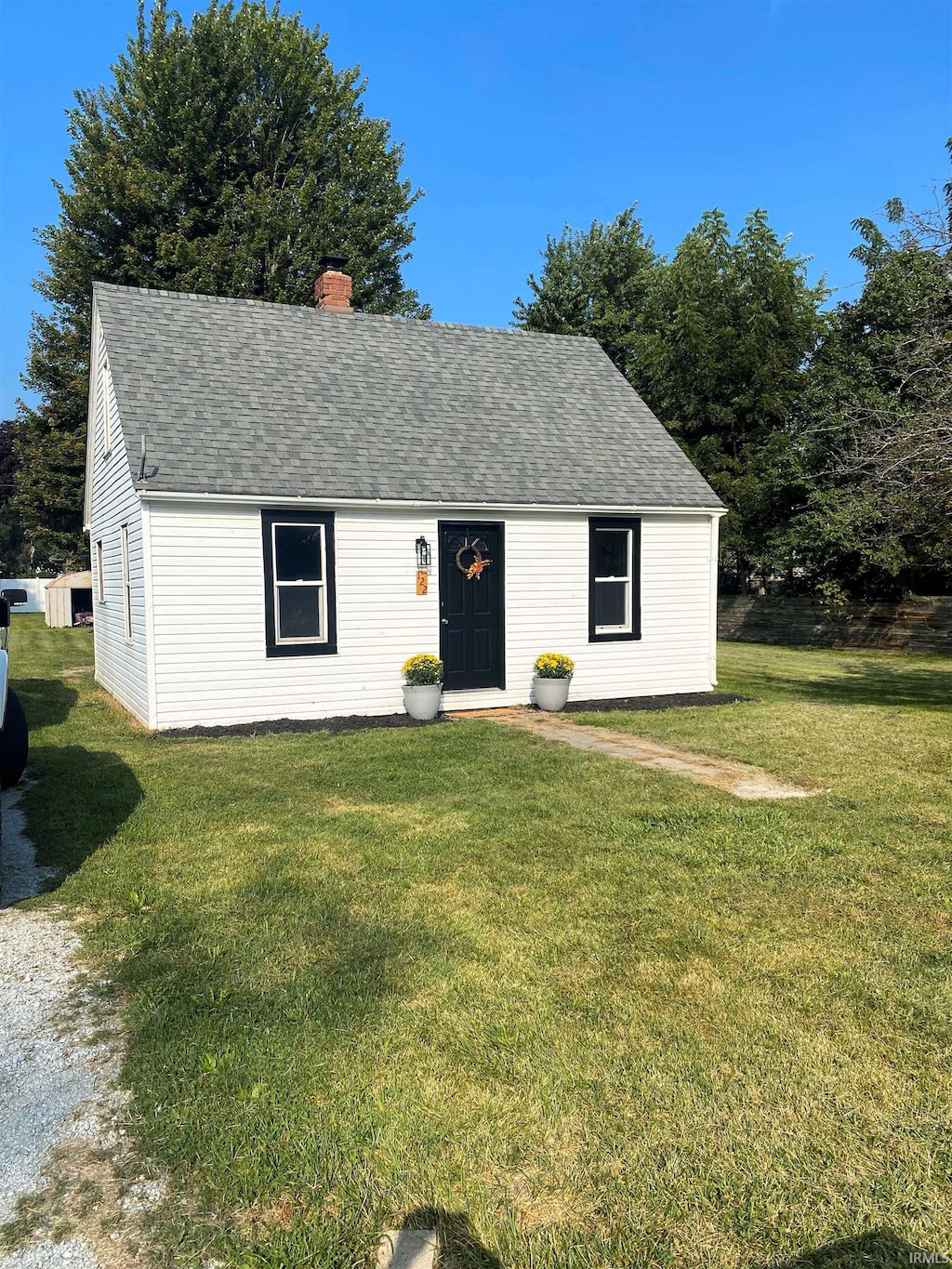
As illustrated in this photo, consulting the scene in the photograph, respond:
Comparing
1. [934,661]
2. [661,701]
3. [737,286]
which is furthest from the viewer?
[737,286]

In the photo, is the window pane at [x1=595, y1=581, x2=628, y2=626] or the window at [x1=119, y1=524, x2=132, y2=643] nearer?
the window at [x1=119, y1=524, x2=132, y2=643]

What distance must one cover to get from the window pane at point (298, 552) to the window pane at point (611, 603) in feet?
13.4

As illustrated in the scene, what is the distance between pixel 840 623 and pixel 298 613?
15.8 m

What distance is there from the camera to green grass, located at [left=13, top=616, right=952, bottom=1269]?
7.50ft

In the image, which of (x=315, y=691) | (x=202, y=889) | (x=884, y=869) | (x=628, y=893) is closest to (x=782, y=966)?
(x=628, y=893)

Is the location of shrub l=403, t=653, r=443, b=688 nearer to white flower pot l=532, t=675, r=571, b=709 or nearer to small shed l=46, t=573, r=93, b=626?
white flower pot l=532, t=675, r=571, b=709

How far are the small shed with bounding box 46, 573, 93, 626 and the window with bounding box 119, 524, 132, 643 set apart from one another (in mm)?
17196

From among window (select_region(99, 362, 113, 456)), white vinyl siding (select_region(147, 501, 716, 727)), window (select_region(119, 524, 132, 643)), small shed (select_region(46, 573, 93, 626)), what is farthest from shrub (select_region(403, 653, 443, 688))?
Answer: small shed (select_region(46, 573, 93, 626))

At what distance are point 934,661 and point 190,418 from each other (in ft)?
50.8

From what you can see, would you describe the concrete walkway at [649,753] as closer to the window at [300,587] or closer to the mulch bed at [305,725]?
the mulch bed at [305,725]

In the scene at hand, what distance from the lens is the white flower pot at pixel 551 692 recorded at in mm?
11109

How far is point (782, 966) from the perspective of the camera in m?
3.69

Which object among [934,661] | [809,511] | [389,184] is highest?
[389,184]

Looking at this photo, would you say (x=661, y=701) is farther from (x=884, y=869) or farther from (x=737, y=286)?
(x=737, y=286)
